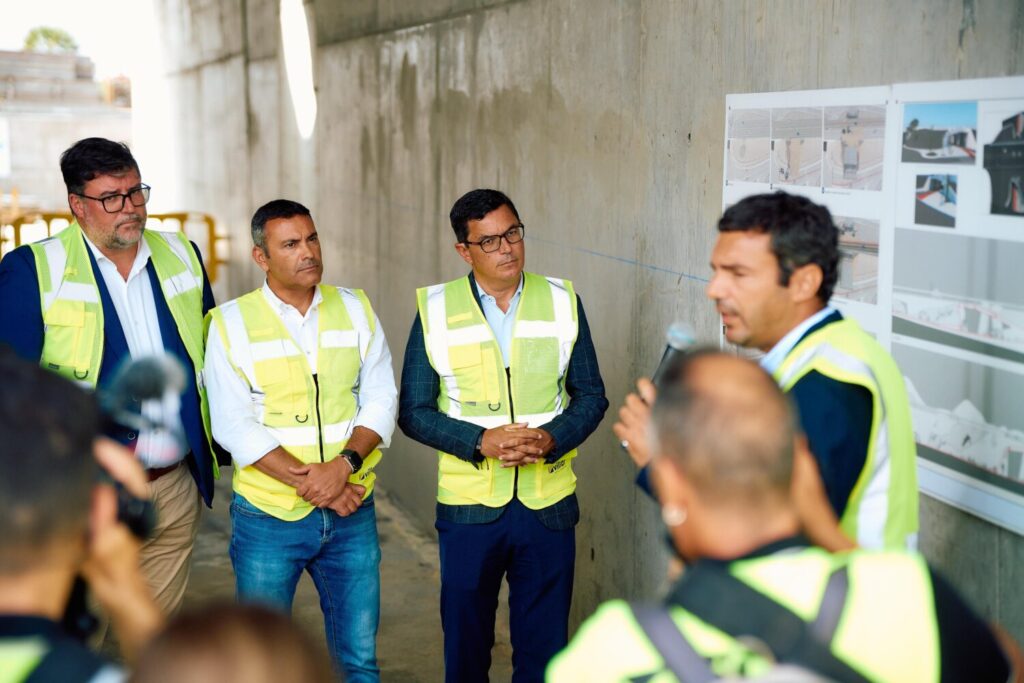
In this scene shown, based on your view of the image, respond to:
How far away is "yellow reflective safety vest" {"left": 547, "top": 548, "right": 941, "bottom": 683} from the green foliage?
4860cm

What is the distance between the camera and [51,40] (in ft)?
150

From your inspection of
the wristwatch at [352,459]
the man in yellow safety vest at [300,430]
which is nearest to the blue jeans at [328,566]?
the man in yellow safety vest at [300,430]

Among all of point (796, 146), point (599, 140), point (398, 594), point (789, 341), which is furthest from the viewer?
point (398, 594)

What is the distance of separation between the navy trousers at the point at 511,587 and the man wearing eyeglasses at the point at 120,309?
3.04 ft

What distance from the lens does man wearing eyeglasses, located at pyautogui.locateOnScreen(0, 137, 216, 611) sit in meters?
3.64

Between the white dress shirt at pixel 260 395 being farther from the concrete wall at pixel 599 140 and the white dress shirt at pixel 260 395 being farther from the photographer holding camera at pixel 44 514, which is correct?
the photographer holding camera at pixel 44 514

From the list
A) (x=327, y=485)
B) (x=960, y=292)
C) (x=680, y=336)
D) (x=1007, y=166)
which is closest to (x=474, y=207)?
(x=327, y=485)

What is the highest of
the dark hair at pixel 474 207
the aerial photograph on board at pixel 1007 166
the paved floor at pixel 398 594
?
the aerial photograph on board at pixel 1007 166

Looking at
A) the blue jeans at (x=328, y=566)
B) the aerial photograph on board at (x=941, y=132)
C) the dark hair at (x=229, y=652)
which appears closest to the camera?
the dark hair at (x=229, y=652)

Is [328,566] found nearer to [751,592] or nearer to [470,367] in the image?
[470,367]

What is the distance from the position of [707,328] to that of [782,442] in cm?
219

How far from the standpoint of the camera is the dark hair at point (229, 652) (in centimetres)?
130

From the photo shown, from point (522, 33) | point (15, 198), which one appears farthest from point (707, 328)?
point (15, 198)

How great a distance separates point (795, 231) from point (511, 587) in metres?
1.94
